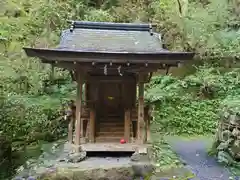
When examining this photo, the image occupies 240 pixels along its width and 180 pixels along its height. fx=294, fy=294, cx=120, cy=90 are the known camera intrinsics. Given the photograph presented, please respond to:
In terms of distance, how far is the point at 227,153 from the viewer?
725 cm

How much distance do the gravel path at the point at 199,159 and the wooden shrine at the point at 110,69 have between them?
4.27 feet

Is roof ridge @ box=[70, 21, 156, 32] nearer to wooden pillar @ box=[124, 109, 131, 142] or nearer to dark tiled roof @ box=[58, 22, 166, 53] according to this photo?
dark tiled roof @ box=[58, 22, 166, 53]

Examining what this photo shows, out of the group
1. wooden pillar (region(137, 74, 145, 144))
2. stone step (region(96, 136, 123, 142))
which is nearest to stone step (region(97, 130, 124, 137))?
stone step (region(96, 136, 123, 142))

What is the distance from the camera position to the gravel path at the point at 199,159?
6.30 m

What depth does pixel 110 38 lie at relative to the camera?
7047 millimetres

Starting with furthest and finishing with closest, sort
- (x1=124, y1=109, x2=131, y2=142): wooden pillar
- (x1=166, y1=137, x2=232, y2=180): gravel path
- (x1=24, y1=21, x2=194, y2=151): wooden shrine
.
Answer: (x1=124, y1=109, x2=131, y2=142): wooden pillar < (x1=166, y1=137, x2=232, y2=180): gravel path < (x1=24, y1=21, x2=194, y2=151): wooden shrine

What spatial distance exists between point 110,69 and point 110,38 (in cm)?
77

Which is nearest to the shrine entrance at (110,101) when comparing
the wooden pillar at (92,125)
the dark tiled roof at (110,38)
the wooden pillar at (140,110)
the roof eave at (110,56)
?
the wooden pillar at (92,125)

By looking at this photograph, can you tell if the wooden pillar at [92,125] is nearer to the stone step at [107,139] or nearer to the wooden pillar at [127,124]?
the stone step at [107,139]

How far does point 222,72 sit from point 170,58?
8.82 metres

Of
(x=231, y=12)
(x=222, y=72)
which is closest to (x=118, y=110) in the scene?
(x=222, y=72)

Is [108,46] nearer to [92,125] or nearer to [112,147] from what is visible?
[92,125]

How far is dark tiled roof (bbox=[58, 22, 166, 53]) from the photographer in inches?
250

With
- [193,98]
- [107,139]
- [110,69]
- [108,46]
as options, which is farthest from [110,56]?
[193,98]
